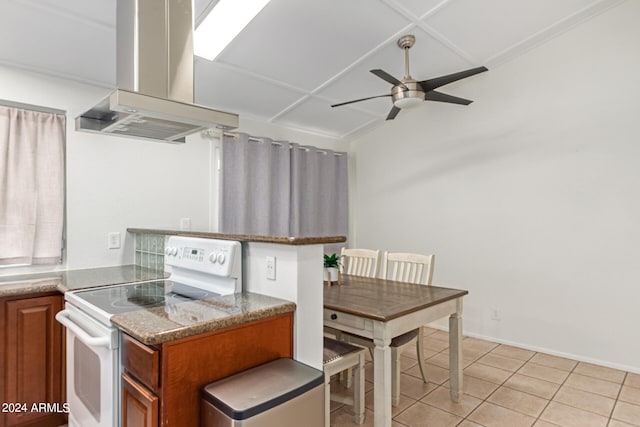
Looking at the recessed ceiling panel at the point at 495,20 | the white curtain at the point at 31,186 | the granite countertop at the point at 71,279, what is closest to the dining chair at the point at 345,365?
the granite countertop at the point at 71,279

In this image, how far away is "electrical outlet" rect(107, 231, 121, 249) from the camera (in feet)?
8.92

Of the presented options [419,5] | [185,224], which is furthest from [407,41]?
[185,224]

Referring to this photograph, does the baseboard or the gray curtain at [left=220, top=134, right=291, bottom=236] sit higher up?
the gray curtain at [left=220, top=134, right=291, bottom=236]

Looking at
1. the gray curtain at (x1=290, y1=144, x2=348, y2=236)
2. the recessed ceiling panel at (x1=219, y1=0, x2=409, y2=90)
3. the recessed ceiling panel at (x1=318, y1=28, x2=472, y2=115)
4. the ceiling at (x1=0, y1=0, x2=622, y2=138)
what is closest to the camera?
the ceiling at (x1=0, y1=0, x2=622, y2=138)

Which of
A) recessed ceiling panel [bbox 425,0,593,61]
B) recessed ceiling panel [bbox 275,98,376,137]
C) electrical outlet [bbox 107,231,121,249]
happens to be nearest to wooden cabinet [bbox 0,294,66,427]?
electrical outlet [bbox 107,231,121,249]

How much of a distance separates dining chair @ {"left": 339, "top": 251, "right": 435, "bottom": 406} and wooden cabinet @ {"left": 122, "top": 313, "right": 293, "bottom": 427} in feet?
3.34

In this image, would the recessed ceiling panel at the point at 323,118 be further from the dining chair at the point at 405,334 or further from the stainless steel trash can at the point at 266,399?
the stainless steel trash can at the point at 266,399

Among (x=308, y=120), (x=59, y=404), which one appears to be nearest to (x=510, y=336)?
(x=308, y=120)

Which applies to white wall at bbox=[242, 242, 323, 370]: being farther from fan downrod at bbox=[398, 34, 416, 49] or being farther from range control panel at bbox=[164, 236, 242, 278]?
fan downrod at bbox=[398, 34, 416, 49]

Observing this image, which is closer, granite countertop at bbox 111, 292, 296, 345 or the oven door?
granite countertop at bbox 111, 292, 296, 345

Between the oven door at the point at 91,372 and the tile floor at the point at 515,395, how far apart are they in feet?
4.40

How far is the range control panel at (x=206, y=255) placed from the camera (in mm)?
1594

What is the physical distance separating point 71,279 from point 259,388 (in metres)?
1.65

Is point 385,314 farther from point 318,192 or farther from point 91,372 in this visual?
point 318,192
